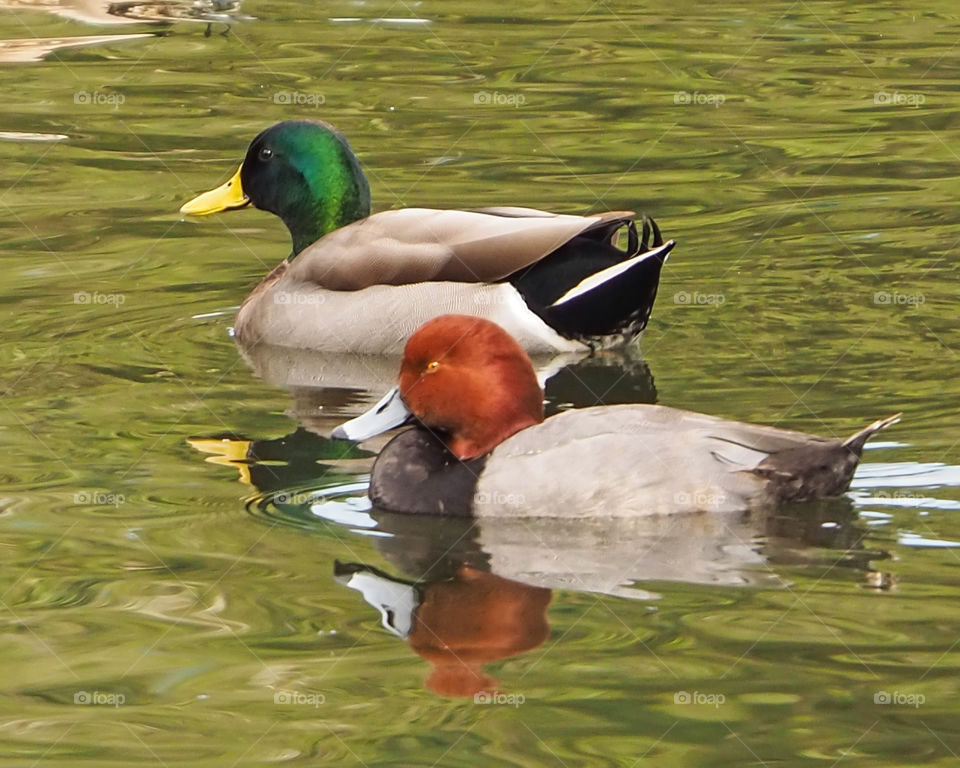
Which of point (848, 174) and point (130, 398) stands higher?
point (848, 174)

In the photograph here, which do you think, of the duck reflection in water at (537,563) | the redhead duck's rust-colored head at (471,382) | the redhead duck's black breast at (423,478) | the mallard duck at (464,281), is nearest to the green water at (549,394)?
the duck reflection in water at (537,563)

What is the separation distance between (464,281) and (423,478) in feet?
8.88

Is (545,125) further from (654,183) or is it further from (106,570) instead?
(106,570)

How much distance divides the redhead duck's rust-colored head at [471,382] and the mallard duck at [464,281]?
2.21m

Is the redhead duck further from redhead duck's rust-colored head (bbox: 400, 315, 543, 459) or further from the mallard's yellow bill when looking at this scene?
the mallard's yellow bill

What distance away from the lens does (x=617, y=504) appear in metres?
6.90

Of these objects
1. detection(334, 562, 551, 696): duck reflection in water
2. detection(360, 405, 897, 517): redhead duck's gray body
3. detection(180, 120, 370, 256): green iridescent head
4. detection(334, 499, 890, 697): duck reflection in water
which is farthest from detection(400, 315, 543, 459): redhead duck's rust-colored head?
detection(180, 120, 370, 256): green iridescent head

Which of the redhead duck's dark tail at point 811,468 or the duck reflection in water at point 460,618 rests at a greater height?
the redhead duck's dark tail at point 811,468

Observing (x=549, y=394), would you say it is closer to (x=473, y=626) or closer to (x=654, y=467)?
(x=654, y=467)

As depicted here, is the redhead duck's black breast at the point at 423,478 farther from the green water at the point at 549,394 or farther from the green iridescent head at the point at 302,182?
the green iridescent head at the point at 302,182

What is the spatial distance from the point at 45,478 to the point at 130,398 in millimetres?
1196

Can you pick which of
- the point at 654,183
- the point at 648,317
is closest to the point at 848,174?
the point at 654,183

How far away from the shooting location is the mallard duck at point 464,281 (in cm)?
945

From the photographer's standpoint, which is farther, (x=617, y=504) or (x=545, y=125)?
(x=545, y=125)
